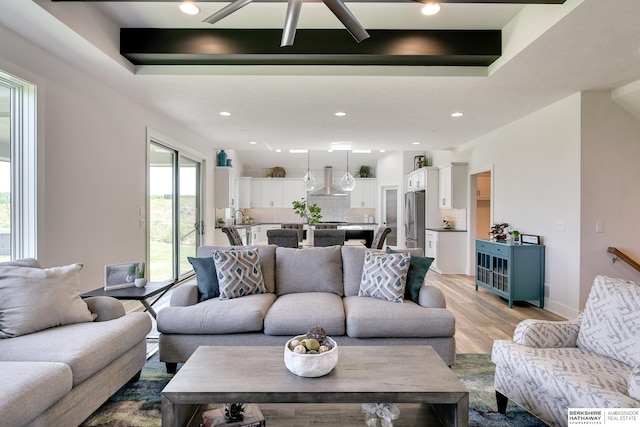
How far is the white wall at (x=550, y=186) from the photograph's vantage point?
12.7 ft

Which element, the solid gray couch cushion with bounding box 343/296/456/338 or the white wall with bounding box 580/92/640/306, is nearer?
the solid gray couch cushion with bounding box 343/296/456/338

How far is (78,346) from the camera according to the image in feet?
6.11

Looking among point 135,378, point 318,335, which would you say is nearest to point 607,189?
point 318,335

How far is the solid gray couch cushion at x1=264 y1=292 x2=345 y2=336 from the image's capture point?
2525 mm

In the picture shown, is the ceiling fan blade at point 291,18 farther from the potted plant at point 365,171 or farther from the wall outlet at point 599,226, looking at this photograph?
the potted plant at point 365,171

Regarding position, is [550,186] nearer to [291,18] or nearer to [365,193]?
[291,18]

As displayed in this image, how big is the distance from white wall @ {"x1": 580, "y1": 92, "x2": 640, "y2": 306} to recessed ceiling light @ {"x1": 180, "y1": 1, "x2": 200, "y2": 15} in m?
4.05

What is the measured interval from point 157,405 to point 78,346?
2.11ft

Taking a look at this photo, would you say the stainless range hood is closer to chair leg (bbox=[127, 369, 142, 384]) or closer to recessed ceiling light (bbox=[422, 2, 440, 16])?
recessed ceiling light (bbox=[422, 2, 440, 16])

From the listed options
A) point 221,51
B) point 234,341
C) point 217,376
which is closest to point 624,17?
point 221,51

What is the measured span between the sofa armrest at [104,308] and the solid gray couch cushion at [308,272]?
1.30m

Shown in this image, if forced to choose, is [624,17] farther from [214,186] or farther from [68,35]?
[214,186]

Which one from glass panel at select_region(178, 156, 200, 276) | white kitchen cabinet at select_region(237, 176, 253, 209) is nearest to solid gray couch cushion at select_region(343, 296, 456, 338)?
glass panel at select_region(178, 156, 200, 276)

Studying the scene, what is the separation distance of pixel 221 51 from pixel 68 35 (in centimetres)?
112
